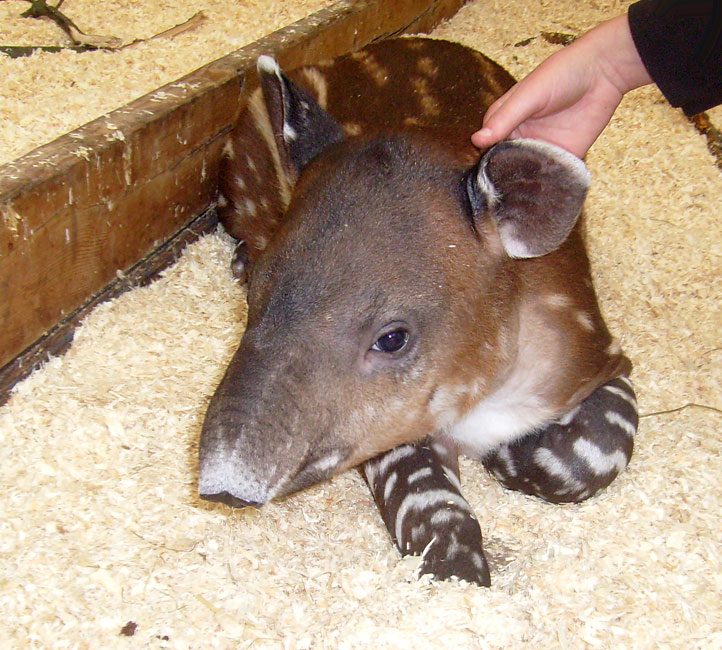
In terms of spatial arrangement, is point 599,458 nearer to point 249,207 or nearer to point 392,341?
point 392,341

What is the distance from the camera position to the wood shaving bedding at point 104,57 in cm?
382

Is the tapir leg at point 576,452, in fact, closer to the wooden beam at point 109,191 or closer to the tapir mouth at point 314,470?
the tapir mouth at point 314,470

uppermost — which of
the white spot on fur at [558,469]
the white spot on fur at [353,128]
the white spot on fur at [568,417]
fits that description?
the white spot on fur at [353,128]

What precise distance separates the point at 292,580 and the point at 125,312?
51.5 inches

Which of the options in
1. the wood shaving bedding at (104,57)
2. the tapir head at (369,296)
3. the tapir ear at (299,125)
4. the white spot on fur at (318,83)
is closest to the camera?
the tapir head at (369,296)

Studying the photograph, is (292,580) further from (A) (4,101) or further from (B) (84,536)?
(A) (4,101)

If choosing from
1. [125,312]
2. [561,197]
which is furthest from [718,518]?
[125,312]

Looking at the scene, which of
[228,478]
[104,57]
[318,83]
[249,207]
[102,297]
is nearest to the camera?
[228,478]

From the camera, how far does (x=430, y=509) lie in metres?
2.61

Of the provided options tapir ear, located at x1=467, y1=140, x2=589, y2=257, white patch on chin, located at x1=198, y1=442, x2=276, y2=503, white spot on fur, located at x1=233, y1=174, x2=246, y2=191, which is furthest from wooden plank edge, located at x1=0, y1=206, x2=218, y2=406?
tapir ear, located at x1=467, y1=140, x2=589, y2=257

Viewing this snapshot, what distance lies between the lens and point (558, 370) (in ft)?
8.98

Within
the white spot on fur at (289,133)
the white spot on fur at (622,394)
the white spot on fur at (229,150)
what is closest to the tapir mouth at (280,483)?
the white spot on fur at (289,133)

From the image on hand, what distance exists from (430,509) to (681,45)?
154 centimetres

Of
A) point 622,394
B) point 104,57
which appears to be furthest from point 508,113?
point 104,57
